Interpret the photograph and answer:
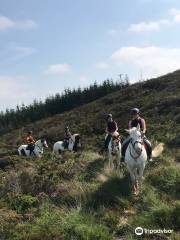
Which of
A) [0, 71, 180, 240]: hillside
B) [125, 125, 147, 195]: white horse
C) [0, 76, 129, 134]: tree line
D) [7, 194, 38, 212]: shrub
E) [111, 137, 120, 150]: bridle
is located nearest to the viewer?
[0, 71, 180, 240]: hillside

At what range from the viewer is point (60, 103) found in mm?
99625

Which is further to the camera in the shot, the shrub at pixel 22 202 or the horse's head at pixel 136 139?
the horse's head at pixel 136 139

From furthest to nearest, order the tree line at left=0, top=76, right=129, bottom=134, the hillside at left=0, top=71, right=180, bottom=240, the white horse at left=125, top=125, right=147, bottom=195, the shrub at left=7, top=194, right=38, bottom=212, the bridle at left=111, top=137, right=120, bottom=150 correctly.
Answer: the tree line at left=0, top=76, right=129, bottom=134
the bridle at left=111, top=137, right=120, bottom=150
the white horse at left=125, top=125, right=147, bottom=195
the shrub at left=7, top=194, right=38, bottom=212
the hillside at left=0, top=71, right=180, bottom=240

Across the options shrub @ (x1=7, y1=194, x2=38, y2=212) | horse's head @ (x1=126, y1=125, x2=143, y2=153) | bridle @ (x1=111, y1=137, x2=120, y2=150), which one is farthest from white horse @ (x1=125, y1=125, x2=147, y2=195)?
bridle @ (x1=111, y1=137, x2=120, y2=150)

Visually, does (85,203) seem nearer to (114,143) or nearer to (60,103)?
(114,143)

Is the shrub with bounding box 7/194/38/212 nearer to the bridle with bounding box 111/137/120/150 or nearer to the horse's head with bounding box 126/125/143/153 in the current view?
the horse's head with bounding box 126/125/143/153

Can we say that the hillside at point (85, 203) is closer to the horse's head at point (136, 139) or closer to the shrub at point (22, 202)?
the shrub at point (22, 202)

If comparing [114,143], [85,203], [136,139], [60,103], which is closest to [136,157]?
[136,139]

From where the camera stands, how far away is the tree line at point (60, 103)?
94.0m

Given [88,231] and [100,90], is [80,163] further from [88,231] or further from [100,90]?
[100,90]

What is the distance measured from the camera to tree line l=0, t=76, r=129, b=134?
308 ft

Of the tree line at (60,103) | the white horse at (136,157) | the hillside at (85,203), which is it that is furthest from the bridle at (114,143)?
the tree line at (60,103)

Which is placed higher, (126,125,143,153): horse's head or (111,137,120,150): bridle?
(126,125,143,153): horse's head

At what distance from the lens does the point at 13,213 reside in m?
10.8
